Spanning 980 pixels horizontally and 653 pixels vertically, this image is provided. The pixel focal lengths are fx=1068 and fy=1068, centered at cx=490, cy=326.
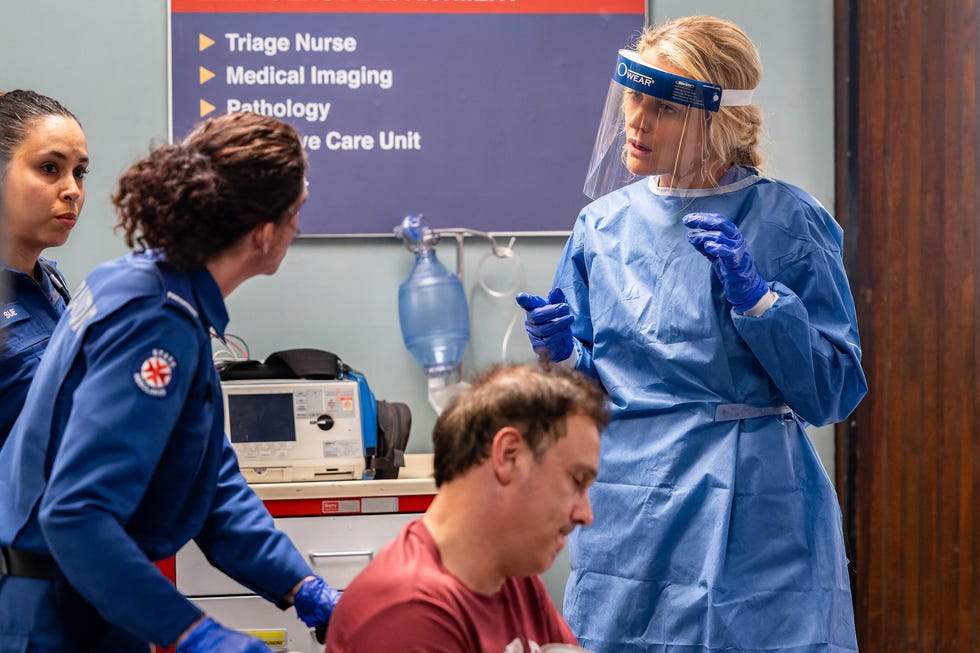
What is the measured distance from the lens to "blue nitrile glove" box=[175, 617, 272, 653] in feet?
3.73

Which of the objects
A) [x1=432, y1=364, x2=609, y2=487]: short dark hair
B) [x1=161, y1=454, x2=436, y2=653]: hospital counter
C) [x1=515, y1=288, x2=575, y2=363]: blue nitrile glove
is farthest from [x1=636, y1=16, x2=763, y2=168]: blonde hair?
[x1=161, y1=454, x2=436, y2=653]: hospital counter

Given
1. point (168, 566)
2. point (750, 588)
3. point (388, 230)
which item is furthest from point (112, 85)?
point (750, 588)

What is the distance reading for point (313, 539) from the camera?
2.67 metres

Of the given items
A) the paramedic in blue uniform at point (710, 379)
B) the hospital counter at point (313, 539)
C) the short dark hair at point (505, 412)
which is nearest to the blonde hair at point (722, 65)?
the paramedic in blue uniform at point (710, 379)

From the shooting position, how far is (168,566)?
2611mm

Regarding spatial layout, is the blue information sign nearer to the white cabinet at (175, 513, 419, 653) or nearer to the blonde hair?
the white cabinet at (175, 513, 419, 653)

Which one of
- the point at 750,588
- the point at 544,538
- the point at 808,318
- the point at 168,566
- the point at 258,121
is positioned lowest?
the point at 168,566

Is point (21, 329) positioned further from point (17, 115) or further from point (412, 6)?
point (412, 6)

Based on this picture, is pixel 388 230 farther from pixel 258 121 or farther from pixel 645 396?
pixel 258 121

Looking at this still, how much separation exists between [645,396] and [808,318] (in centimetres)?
29

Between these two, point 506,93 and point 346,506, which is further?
point 506,93

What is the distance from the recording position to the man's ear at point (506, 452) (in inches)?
46.6

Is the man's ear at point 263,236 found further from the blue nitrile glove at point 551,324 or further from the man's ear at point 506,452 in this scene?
the blue nitrile glove at point 551,324

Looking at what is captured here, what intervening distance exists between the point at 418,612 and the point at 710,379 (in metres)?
0.75
